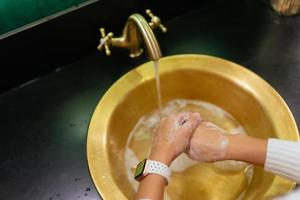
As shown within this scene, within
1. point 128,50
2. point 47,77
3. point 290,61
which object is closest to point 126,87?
point 128,50

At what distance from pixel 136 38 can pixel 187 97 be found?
0.78ft

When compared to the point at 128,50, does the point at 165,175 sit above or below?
below

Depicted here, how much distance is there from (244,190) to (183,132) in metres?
0.23

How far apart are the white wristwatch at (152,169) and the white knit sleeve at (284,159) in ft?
0.72

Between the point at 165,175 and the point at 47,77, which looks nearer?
the point at 165,175

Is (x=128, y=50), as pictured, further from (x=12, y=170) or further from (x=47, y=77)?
(x=12, y=170)

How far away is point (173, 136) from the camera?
773 mm

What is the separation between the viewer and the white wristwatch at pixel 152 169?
0.71 m

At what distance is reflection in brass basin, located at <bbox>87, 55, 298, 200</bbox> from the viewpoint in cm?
79

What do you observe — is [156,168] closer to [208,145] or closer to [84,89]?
[208,145]

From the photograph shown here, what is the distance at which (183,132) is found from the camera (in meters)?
0.78

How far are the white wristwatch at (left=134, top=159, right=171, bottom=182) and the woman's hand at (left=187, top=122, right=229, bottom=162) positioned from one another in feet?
0.32

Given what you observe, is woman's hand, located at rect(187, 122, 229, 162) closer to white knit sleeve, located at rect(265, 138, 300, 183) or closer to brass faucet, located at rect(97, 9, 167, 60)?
white knit sleeve, located at rect(265, 138, 300, 183)

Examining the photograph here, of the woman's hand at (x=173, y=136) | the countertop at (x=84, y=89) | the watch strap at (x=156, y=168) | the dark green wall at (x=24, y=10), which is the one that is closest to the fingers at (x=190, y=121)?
the woman's hand at (x=173, y=136)
